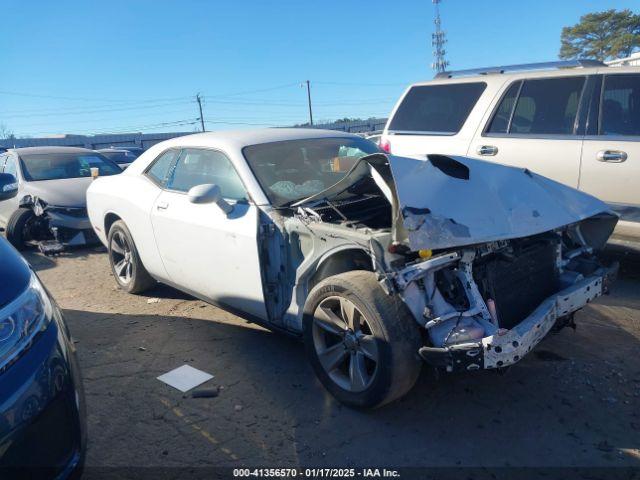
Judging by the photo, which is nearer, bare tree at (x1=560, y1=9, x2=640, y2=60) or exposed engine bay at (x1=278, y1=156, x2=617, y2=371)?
exposed engine bay at (x1=278, y1=156, x2=617, y2=371)

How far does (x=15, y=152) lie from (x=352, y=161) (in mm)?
6898

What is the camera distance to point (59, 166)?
852 centimetres

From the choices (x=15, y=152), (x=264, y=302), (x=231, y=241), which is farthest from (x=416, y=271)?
(x=15, y=152)

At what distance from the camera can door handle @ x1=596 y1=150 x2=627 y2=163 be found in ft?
15.4

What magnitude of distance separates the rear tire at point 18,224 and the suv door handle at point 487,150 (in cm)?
650

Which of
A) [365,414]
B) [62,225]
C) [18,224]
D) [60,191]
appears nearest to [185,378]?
[365,414]

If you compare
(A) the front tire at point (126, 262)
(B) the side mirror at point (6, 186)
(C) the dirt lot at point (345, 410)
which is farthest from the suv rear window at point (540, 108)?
(B) the side mirror at point (6, 186)

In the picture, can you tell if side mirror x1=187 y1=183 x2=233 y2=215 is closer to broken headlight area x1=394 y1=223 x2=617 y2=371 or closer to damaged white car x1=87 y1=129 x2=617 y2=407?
damaged white car x1=87 y1=129 x2=617 y2=407

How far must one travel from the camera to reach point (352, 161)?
14.5 ft

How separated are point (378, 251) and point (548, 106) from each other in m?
3.55

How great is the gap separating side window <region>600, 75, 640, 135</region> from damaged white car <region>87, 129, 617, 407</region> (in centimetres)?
169

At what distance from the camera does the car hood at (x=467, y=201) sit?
2.77 m

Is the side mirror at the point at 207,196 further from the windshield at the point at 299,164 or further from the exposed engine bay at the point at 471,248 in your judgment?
the exposed engine bay at the point at 471,248

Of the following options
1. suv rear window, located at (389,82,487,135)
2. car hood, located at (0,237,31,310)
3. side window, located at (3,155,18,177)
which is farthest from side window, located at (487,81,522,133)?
side window, located at (3,155,18,177)
